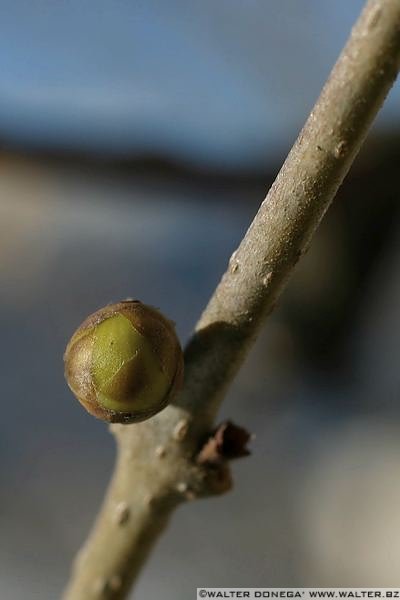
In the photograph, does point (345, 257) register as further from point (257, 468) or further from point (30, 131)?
point (30, 131)

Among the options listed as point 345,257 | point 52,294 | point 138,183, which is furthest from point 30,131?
point 345,257

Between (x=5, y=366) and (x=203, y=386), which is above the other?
(x=5, y=366)

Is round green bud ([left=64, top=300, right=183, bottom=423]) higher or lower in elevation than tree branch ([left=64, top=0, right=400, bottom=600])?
lower

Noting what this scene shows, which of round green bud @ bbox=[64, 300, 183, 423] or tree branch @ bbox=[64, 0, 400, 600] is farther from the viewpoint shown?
round green bud @ bbox=[64, 300, 183, 423]
